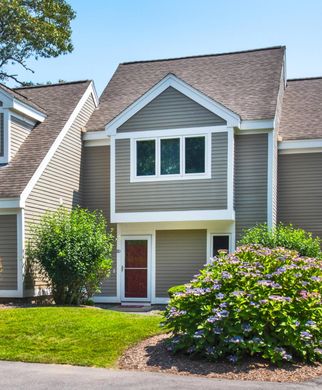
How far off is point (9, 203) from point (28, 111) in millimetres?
4000

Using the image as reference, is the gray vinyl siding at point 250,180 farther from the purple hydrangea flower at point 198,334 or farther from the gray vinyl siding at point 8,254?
the purple hydrangea flower at point 198,334

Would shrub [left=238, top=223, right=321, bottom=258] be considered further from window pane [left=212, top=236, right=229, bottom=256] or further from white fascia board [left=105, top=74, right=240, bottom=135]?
white fascia board [left=105, top=74, right=240, bottom=135]

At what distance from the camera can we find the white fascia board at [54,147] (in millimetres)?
16255

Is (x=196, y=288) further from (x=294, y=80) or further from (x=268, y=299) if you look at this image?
(x=294, y=80)

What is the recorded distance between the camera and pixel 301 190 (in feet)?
62.1

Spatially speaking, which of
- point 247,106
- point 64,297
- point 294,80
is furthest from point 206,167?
point 294,80

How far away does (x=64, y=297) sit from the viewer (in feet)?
52.6

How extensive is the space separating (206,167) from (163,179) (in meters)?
1.40

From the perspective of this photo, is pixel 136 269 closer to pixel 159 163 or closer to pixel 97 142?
pixel 159 163

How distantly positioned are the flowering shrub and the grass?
1.08 metres

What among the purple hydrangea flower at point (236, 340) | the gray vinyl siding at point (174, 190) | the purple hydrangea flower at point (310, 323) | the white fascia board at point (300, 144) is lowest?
the purple hydrangea flower at point (236, 340)

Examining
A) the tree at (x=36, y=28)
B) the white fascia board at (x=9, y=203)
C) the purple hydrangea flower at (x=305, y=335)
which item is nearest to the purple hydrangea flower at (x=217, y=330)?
the purple hydrangea flower at (x=305, y=335)

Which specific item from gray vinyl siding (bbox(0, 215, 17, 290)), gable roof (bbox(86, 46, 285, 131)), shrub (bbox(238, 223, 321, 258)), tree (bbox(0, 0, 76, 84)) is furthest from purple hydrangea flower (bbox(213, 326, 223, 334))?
tree (bbox(0, 0, 76, 84))

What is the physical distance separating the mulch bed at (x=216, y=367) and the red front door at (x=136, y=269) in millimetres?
8913
